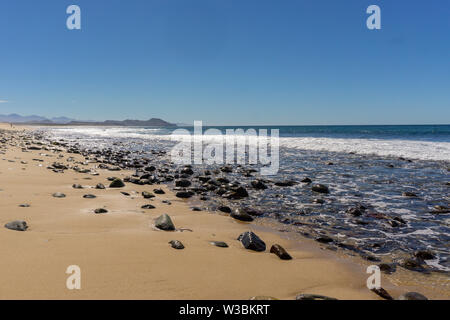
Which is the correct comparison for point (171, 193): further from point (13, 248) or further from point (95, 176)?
point (13, 248)

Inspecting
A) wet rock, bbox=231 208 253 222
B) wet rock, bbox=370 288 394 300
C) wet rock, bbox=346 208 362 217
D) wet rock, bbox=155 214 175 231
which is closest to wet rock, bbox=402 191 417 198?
wet rock, bbox=346 208 362 217

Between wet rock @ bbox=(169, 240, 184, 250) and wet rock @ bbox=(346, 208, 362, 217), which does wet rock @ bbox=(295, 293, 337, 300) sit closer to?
wet rock @ bbox=(169, 240, 184, 250)

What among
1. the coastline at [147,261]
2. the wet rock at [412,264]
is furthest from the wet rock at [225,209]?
the wet rock at [412,264]

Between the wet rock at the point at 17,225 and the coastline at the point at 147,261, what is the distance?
8 centimetres

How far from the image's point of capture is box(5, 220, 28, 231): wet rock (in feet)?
12.7

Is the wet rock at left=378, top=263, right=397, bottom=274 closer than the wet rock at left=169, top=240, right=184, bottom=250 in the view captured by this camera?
Yes

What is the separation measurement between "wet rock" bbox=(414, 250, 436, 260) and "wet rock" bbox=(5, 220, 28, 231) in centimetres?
569

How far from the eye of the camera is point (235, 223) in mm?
5633

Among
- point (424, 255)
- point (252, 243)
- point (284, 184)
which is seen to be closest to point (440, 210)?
point (424, 255)

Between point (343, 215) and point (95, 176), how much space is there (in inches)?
319

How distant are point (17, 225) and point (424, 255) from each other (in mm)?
5888

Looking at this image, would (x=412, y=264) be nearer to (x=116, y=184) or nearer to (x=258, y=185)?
(x=258, y=185)

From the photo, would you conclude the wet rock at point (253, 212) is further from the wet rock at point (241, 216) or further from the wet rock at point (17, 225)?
the wet rock at point (17, 225)
